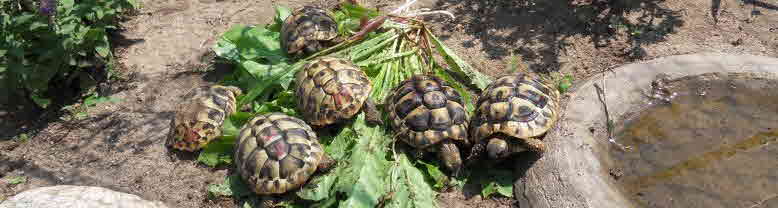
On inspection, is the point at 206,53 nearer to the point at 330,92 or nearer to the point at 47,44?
the point at 47,44

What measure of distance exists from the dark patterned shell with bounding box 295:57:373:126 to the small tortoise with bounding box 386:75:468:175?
0.34m

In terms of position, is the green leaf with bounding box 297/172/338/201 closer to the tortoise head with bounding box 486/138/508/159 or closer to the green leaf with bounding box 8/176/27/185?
the tortoise head with bounding box 486/138/508/159

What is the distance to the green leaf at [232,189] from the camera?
13.1 feet

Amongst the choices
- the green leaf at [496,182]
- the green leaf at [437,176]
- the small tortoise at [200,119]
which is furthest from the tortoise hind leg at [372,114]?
the small tortoise at [200,119]

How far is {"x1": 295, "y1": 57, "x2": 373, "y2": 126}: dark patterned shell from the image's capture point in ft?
13.6

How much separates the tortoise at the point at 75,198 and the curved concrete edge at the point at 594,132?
282cm

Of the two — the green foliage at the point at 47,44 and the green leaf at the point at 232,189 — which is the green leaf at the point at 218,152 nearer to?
the green leaf at the point at 232,189

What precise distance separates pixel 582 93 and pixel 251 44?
308cm

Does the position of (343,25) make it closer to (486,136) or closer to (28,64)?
(486,136)

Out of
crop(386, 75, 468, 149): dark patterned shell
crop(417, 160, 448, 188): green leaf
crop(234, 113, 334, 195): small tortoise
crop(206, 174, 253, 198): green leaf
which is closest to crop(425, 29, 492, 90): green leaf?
crop(386, 75, 468, 149): dark patterned shell

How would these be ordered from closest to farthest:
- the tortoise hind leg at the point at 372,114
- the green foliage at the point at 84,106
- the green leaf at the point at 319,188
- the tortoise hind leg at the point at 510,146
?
the tortoise hind leg at the point at 510,146
the green leaf at the point at 319,188
the tortoise hind leg at the point at 372,114
the green foliage at the point at 84,106

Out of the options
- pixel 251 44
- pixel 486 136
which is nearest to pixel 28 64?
pixel 251 44

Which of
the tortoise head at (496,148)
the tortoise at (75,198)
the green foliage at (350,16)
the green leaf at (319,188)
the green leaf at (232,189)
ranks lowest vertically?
the green leaf at (232,189)

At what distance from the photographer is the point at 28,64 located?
4836mm
